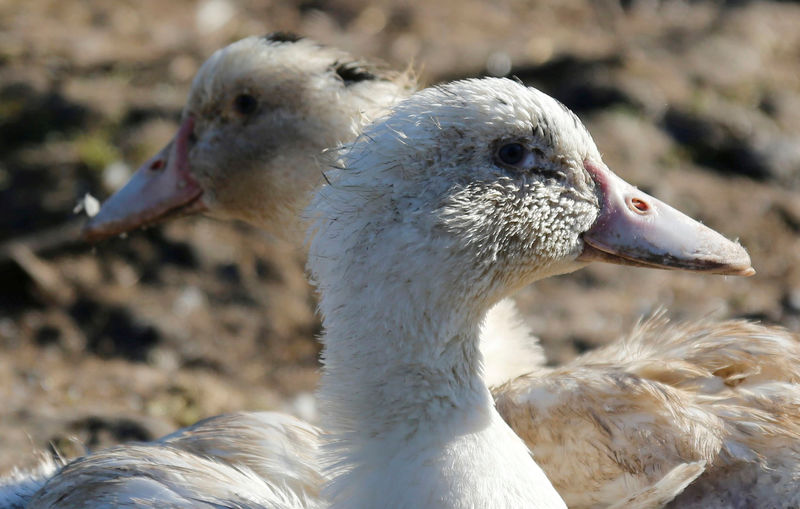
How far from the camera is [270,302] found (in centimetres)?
594

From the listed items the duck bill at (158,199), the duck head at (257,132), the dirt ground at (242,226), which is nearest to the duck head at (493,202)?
the duck head at (257,132)

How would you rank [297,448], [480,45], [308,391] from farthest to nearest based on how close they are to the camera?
[480,45]
[308,391]
[297,448]

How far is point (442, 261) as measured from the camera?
2.55 m

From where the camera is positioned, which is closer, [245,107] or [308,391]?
[245,107]

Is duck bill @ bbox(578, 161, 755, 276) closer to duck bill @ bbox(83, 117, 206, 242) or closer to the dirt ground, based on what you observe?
duck bill @ bbox(83, 117, 206, 242)

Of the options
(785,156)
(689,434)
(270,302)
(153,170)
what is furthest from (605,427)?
(785,156)

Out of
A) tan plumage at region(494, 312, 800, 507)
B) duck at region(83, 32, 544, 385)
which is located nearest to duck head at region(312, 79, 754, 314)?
tan plumage at region(494, 312, 800, 507)

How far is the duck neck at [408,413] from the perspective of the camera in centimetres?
251

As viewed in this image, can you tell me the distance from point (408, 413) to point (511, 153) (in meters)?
0.71

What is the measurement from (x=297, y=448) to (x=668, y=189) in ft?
12.9

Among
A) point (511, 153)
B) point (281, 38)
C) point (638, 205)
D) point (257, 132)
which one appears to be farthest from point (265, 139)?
point (638, 205)

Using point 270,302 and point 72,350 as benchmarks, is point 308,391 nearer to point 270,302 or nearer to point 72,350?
point 270,302

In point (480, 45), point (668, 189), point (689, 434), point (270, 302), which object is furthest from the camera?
point (480, 45)

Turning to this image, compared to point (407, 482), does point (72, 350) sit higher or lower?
higher
